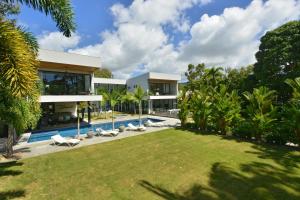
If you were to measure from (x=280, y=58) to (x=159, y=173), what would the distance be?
1957cm

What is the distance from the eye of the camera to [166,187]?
25.5 ft

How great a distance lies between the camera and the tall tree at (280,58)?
2072 cm

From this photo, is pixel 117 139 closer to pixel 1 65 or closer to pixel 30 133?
pixel 30 133

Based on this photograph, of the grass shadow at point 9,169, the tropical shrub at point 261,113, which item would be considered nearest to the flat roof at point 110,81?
the grass shadow at point 9,169

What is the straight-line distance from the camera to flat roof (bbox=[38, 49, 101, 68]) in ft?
61.5

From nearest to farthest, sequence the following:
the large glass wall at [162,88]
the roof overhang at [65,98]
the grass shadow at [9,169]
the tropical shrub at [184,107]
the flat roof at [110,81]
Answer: the grass shadow at [9,169] < the roof overhang at [65,98] < the tropical shrub at [184,107] < the large glass wall at [162,88] < the flat roof at [110,81]

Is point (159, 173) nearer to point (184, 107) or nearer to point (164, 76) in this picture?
point (184, 107)

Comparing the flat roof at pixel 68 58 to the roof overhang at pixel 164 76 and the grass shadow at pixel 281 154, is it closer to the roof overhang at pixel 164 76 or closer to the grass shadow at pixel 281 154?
the roof overhang at pixel 164 76

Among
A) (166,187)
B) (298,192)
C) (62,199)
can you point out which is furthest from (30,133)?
(298,192)

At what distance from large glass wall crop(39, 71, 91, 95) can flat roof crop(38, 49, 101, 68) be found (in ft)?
8.65

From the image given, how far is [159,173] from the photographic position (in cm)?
911

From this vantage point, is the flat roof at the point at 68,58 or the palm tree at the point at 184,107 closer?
the flat roof at the point at 68,58

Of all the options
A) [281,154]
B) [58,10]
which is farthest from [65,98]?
[281,154]

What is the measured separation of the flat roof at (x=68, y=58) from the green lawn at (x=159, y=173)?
10.1 meters
